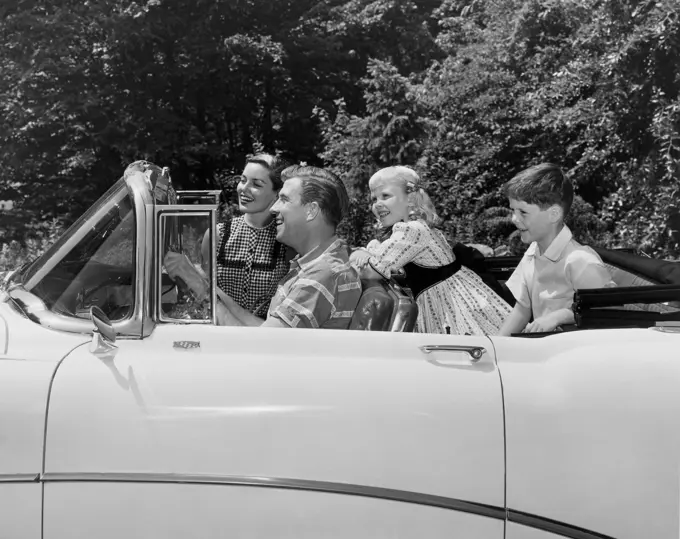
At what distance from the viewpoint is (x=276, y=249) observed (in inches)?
143

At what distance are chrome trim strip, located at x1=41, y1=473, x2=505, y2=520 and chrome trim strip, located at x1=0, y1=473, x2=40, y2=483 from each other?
0.02m

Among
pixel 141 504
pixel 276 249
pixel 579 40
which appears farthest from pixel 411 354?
pixel 579 40

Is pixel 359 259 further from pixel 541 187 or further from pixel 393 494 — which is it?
pixel 393 494

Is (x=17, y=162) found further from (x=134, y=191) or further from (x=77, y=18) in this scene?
(x=134, y=191)

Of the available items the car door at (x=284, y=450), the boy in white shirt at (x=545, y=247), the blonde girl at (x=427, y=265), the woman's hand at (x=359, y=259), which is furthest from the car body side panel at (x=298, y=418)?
the blonde girl at (x=427, y=265)

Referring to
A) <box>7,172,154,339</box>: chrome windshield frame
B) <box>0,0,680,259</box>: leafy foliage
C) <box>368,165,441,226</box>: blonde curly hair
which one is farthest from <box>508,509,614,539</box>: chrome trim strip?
<box>0,0,680,259</box>: leafy foliage

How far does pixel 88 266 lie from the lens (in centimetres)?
253

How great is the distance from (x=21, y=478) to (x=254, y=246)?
1707 mm

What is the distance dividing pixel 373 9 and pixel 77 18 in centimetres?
589

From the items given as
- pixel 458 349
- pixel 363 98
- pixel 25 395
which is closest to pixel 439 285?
pixel 458 349

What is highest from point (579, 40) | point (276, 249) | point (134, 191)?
point (579, 40)

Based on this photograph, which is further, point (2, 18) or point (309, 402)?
point (2, 18)

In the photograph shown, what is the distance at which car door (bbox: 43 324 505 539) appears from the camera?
2.02m

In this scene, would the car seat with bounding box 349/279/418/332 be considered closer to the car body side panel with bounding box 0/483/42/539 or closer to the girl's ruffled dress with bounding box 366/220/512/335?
the girl's ruffled dress with bounding box 366/220/512/335
